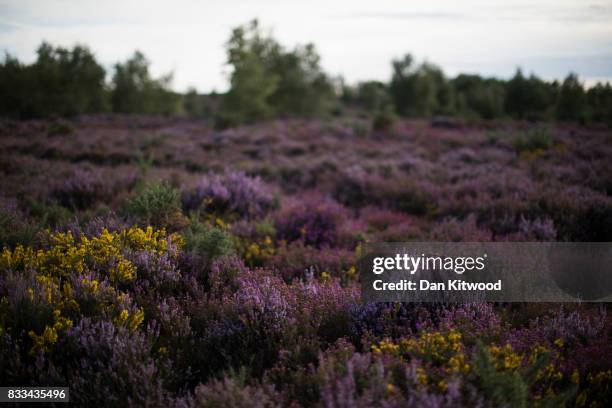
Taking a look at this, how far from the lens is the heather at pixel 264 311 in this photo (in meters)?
2.20

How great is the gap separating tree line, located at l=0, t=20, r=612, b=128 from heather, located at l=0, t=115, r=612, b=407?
820 centimetres

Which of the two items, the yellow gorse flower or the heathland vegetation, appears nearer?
the heathland vegetation

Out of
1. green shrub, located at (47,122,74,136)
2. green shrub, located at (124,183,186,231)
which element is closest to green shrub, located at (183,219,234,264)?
green shrub, located at (124,183,186,231)

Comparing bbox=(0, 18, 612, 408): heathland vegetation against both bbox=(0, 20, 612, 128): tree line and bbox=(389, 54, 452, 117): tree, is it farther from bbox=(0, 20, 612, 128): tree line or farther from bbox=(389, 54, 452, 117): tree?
bbox=(389, 54, 452, 117): tree

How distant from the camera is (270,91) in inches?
1204

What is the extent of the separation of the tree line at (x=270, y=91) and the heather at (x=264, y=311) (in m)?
8.20

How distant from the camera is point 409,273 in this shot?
3.59 m

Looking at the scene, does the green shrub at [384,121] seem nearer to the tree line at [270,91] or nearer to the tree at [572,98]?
the tree line at [270,91]

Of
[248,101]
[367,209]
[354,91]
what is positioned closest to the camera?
[367,209]

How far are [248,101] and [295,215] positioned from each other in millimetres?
24759

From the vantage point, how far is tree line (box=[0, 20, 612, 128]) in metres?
20.1

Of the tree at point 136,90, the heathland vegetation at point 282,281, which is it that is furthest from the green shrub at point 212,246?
the tree at point 136,90

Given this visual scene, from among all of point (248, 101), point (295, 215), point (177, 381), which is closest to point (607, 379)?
point (177, 381)

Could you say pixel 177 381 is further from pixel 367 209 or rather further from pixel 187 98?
pixel 187 98
